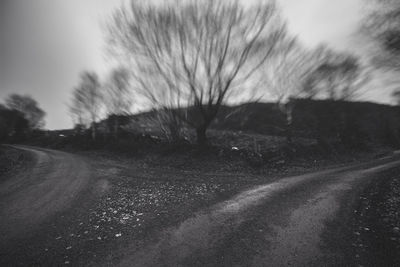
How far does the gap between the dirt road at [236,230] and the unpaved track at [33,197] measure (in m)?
0.03

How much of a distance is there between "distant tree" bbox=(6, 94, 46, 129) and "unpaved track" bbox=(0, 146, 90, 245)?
5063cm

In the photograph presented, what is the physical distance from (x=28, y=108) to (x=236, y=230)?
64.1 m

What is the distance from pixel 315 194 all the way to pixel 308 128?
21.7m


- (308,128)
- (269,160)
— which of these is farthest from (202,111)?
(308,128)

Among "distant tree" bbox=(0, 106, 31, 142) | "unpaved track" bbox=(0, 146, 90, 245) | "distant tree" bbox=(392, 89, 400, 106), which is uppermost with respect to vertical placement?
"distant tree" bbox=(0, 106, 31, 142)

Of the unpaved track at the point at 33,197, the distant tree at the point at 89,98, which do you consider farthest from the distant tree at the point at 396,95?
the distant tree at the point at 89,98

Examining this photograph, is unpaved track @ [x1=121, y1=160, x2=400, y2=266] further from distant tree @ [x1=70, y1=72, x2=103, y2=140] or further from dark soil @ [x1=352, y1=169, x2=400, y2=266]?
distant tree @ [x1=70, y1=72, x2=103, y2=140]

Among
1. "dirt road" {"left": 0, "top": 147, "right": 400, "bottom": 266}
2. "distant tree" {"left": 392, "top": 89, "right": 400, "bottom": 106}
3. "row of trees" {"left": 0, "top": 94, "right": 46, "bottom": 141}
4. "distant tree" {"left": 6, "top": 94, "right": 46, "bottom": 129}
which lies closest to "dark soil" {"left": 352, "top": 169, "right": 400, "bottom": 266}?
"dirt road" {"left": 0, "top": 147, "right": 400, "bottom": 266}

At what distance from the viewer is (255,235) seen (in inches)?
145

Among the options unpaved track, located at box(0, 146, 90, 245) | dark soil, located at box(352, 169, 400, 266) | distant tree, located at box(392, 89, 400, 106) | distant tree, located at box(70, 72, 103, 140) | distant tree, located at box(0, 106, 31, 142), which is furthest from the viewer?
distant tree, located at box(0, 106, 31, 142)

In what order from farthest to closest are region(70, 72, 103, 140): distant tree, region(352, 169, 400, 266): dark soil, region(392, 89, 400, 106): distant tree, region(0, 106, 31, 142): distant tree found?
region(0, 106, 31, 142): distant tree < region(70, 72, 103, 140): distant tree < region(392, 89, 400, 106): distant tree < region(352, 169, 400, 266): dark soil

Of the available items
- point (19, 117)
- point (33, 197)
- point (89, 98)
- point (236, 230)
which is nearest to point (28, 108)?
point (19, 117)

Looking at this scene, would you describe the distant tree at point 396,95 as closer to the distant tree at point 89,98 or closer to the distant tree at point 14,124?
the distant tree at point 89,98

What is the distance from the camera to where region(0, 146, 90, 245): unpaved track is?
4.31 m
